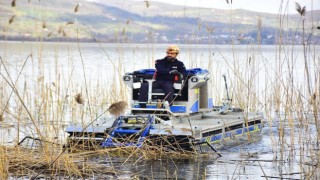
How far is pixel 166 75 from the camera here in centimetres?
1522

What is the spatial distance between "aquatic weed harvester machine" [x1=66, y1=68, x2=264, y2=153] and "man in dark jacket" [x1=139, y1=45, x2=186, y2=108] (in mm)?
93

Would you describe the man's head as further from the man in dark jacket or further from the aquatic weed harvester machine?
the aquatic weed harvester machine

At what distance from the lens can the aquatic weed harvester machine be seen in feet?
44.4

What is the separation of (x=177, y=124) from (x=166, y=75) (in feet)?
3.37

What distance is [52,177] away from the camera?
11.3 metres

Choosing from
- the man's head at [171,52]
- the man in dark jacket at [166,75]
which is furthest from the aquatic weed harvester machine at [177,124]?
the man's head at [171,52]

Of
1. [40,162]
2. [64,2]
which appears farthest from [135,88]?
[64,2]

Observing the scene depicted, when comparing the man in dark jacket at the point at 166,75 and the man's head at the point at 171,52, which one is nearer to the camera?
the man in dark jacket at the point at 166,75

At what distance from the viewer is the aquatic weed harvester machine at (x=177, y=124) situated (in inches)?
533

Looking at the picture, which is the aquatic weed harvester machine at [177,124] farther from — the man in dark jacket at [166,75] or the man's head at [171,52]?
the man's head at [171,52]

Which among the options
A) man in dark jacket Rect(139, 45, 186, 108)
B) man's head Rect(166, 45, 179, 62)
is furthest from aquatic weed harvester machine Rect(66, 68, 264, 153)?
man's head Rect(166, 45, 179, 62)

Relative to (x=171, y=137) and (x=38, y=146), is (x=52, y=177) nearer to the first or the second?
(x=38, y=146)

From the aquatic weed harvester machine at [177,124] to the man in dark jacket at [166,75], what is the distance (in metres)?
0.09

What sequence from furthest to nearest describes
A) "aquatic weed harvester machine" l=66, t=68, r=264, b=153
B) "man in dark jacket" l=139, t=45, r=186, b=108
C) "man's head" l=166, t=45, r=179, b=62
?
1. "man's head" l=166, t=45, r=179, b=62
2. "man in dark jacket" l=139, t=45, r=186, b=108
3. "aquatic weed harvester machine" l=66, t=68, r=264, b=153
